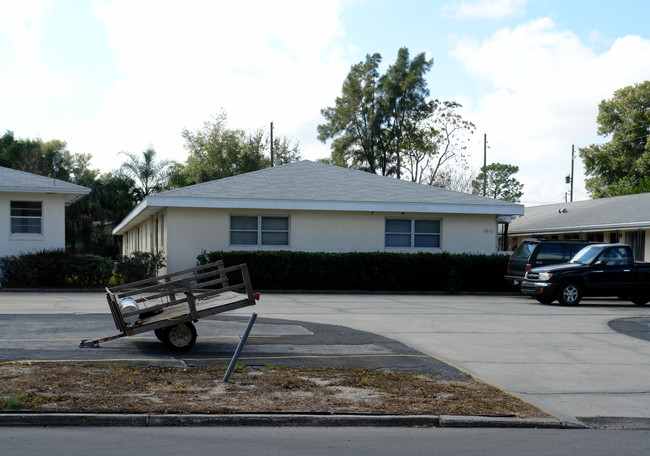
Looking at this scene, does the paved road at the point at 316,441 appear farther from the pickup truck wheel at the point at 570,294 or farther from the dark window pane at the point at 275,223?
the dark window pane at the point at 275,223

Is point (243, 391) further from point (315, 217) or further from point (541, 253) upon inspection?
point (315, 217)

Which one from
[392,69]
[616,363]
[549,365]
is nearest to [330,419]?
[549,365]

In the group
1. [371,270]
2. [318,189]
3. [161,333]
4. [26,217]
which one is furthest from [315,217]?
[161,333]

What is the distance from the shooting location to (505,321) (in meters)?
15.4

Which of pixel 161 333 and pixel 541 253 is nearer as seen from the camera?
pixel 161 333

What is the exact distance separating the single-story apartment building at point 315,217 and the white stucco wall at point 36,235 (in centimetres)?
303

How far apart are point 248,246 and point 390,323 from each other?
11.0 meters

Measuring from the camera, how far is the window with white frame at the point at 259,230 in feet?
81.4

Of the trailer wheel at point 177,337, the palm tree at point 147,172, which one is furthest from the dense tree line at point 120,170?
the trailer wheel at point 177,337

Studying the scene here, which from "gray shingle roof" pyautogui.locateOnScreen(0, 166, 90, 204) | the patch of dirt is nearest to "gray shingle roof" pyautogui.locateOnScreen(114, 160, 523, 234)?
"gray shingle roof" pyautogui.locateOnScreen(0, 166, 90, 204)

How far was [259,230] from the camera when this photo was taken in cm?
2489

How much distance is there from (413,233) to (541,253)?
5934 mm

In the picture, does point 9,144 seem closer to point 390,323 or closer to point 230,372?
point 390,323

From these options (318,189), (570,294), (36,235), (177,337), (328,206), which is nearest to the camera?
(177,337)
